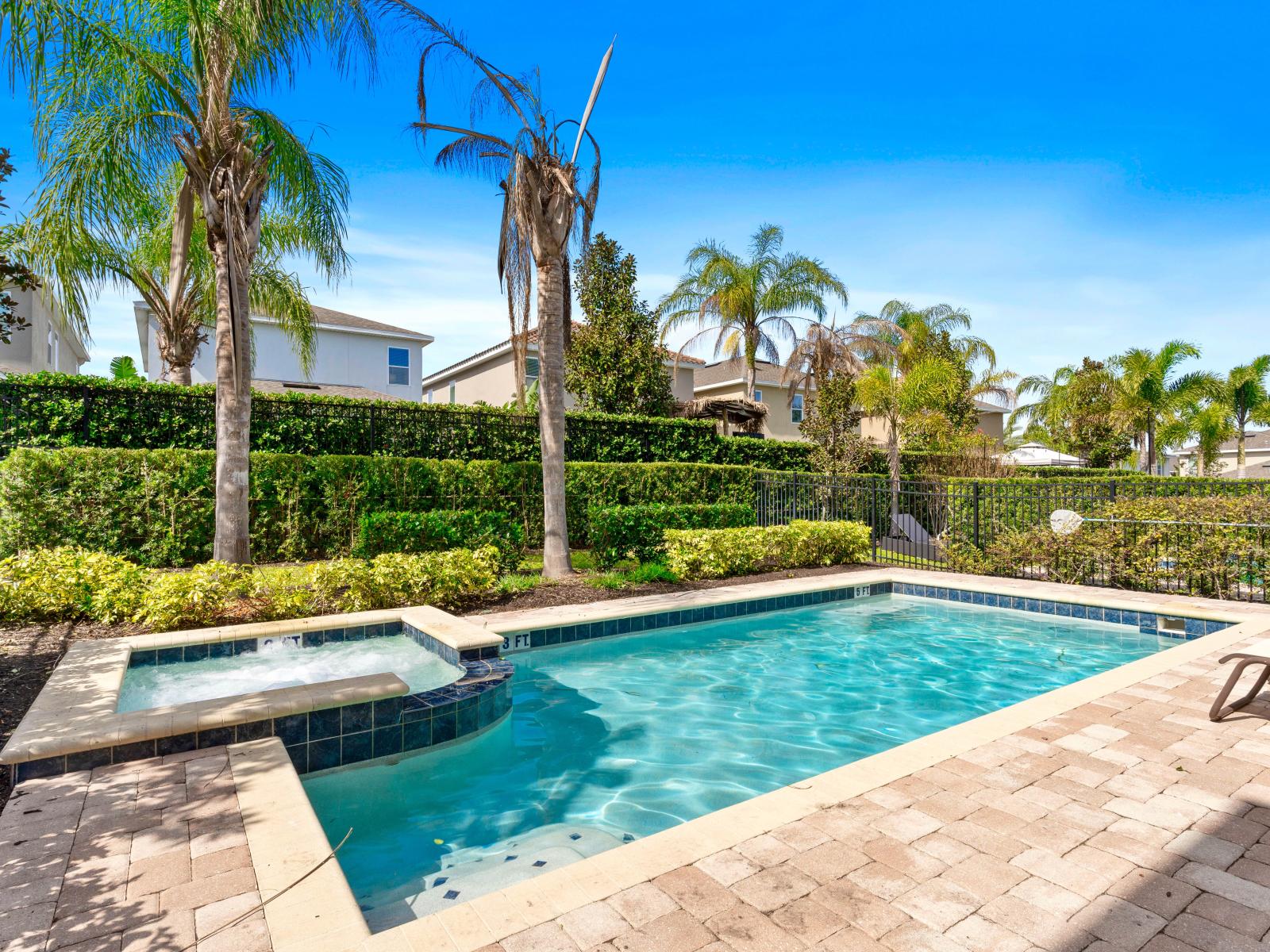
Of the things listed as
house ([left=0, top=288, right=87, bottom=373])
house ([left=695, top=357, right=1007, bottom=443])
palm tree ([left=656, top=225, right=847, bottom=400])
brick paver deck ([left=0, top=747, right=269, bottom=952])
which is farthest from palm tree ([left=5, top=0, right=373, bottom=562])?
house ([left=695, top=357, right=1007, bottom=443])

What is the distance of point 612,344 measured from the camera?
752 inches

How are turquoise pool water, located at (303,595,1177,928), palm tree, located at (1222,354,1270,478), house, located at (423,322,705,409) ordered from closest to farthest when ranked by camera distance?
turquoise pool water, located at (303,595,1177,928) < house, located at (423,322,705,409) < palm tree, located at (1222,354,1270,478)

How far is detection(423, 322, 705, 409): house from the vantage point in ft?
83.9

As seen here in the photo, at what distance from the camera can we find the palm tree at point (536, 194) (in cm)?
1010

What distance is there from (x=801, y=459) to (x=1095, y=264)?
8.79 m

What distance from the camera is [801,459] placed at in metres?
20.7

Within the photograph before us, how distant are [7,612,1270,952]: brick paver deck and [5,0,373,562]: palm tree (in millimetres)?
6529

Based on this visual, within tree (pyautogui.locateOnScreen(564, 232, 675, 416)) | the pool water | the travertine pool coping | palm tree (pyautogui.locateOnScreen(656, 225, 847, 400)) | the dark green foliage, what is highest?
palm tree (pyautogui.locateOnScreen(656, 225, 847, 400))

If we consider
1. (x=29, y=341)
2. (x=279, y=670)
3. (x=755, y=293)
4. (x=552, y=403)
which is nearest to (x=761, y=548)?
(x=552, y=403)

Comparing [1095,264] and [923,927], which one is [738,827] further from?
[1095,264]

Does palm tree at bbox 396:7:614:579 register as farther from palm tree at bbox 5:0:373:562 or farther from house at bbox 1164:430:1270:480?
house at bbox 1164:430:1270:480

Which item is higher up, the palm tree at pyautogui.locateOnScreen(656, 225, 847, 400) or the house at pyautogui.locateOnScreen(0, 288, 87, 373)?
the palm tree at pyautogui.locateOnScreen(656, 225, 847, 400)

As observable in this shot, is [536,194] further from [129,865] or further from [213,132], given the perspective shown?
[129,865]

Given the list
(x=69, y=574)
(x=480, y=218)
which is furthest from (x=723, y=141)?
(x=69, y=574)
